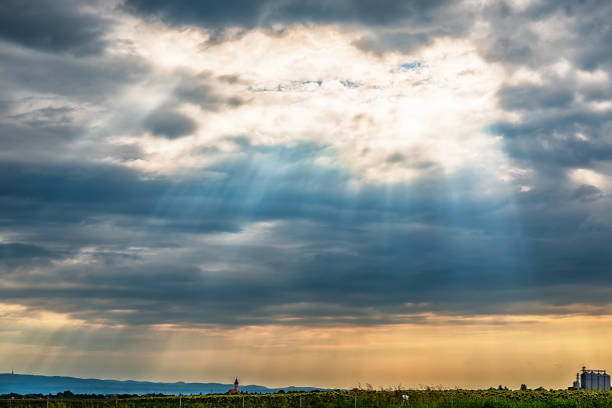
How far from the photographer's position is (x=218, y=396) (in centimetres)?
9531

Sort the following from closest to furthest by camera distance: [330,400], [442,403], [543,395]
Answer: [442,403], [330,400], [543,395]

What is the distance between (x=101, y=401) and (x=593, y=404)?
59.8 m

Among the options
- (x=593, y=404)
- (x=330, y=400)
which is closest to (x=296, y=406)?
(x=330, y=400)

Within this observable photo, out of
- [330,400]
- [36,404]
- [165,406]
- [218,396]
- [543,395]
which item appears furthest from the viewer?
[543,395]

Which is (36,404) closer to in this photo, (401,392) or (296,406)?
(296,406)

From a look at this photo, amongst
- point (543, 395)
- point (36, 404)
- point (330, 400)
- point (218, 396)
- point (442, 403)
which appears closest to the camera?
point (36, 404)

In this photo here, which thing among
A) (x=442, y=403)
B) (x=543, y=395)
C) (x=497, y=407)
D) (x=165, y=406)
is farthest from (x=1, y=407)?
(x=543, y=395)

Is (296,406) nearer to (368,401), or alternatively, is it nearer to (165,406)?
(368,401)

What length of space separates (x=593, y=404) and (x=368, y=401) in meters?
29.8

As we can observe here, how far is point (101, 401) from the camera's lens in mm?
71125

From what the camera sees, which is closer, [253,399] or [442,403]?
[442,403]

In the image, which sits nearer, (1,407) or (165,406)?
(1,407)

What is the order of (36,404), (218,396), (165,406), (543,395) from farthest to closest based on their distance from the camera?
(543,395), (218,396), (165,406), (36,404)

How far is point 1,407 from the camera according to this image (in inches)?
2692
